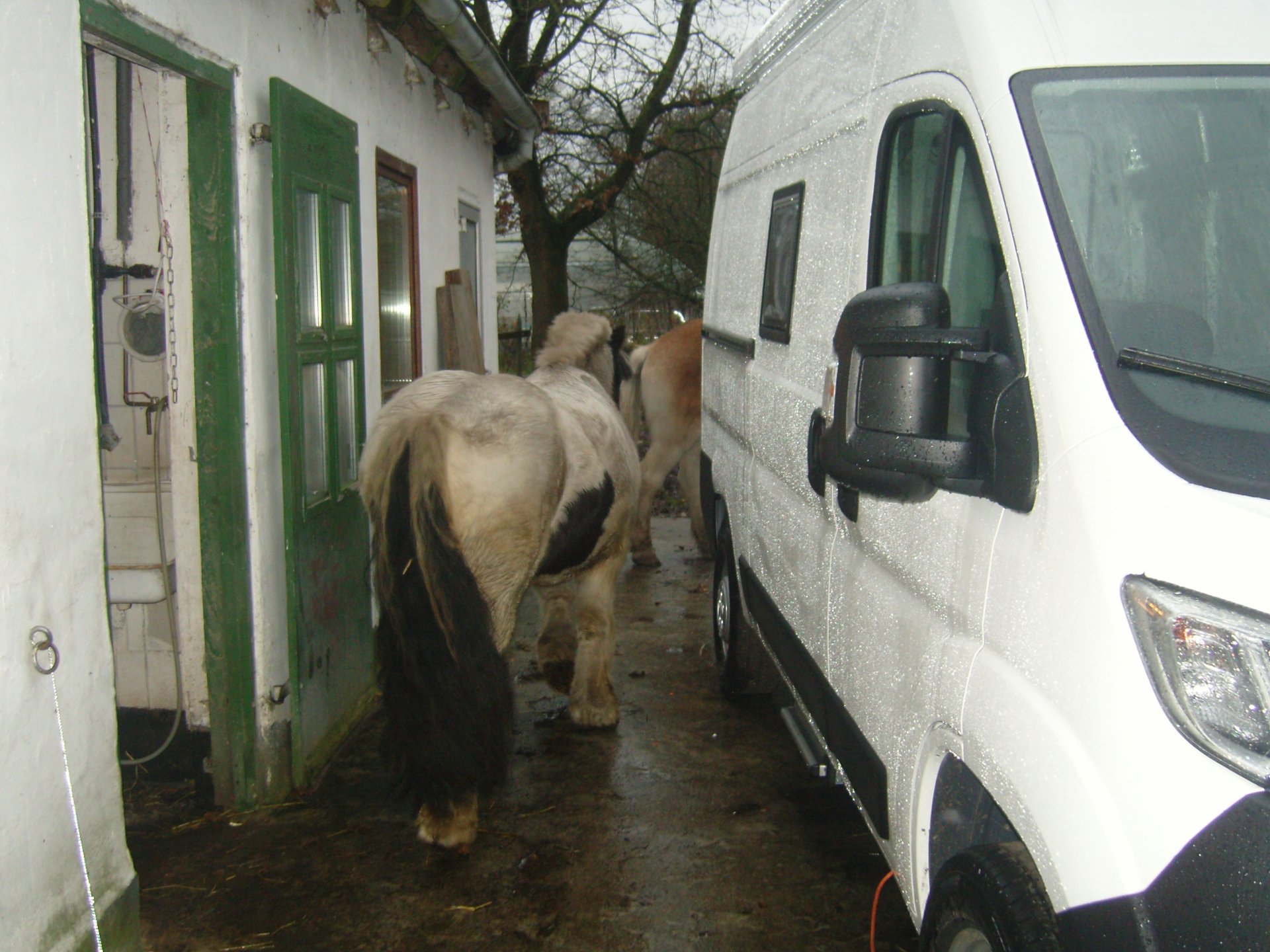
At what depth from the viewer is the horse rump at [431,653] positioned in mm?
3586

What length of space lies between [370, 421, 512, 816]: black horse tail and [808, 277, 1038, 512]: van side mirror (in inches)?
77.8

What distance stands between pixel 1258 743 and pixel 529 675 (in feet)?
15.1

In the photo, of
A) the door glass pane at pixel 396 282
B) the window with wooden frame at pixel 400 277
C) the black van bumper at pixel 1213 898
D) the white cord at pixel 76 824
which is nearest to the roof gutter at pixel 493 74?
the window with wooden frame at pixel 400 277

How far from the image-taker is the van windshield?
64.7 inches

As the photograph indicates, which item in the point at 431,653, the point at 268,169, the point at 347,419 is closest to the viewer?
the point at 431,653

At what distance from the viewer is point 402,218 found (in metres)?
6.42

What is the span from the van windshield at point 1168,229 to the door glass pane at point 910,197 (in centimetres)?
42

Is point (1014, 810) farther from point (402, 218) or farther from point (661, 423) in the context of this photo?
point (661, 423)

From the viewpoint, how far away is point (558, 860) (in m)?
3.71

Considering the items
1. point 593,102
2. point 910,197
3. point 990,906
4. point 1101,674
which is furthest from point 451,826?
point 593,102

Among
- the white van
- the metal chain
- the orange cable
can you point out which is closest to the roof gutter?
the metal chain

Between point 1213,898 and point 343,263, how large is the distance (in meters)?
4.15

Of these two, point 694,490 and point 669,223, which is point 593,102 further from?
point 694,490

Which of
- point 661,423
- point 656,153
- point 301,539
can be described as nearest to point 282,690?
point 301,539
